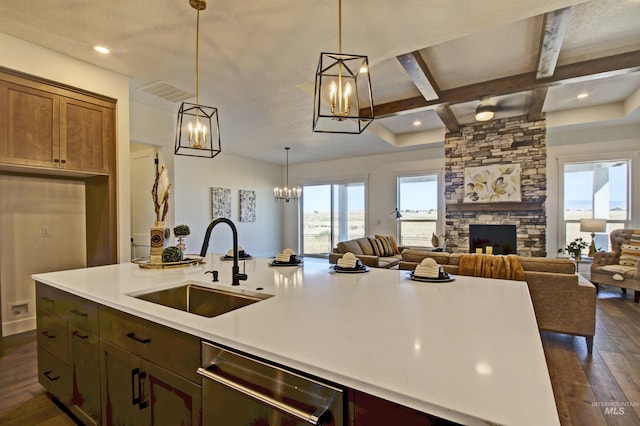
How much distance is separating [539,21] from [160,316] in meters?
3.68

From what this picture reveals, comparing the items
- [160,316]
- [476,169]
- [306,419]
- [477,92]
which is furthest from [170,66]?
[476,169]

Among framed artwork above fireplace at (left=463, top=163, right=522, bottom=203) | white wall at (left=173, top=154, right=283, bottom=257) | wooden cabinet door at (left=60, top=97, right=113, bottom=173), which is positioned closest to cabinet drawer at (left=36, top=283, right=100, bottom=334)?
wooden cabinet door at (left=60, top=97, right=113, bottom=173)

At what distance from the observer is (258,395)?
912mm

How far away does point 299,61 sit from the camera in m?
2.99

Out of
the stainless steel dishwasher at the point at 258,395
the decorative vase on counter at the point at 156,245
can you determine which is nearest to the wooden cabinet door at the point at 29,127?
the decorative vase on counter at the point at 156,245

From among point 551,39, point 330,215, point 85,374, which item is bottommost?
point 85,374

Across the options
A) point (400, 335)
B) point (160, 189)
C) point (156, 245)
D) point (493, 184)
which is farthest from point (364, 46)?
point (493, 184)

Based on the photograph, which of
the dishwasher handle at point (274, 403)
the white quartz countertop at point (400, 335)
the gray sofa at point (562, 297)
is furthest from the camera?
the gray sofa at point (562, 297)

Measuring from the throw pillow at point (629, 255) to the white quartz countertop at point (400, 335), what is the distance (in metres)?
4.54

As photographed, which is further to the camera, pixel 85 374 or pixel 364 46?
pixel 364 46

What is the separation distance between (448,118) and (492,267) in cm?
300

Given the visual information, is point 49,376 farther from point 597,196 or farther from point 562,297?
point 597,196

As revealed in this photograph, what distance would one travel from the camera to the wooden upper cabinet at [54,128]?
2.54 metres

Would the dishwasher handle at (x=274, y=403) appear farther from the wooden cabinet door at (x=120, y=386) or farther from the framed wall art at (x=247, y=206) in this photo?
the framed wall art at (x=247, y=206)
